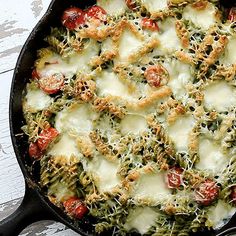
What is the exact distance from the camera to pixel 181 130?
284cm

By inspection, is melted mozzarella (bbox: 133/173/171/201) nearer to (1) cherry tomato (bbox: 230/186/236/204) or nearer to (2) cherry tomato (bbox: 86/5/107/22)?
(1) cherry tomato (bbox: 230/186/236/204)

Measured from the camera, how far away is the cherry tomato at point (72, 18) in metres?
2.95

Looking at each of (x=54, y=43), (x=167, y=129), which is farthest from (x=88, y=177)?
(x=54, y=43)

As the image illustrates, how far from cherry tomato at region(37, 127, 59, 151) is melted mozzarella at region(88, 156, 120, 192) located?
0.17 meters

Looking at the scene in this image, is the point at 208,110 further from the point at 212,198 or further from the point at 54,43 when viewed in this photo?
the point at 54,43

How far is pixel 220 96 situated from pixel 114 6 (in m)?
0.53

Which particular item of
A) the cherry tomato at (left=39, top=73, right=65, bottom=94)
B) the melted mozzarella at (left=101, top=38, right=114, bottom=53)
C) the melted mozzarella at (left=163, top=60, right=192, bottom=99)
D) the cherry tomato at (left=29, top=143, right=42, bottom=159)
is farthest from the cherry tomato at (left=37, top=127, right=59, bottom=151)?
the melted mozzarella at (left=163, top=60, right=192, bottom=99)

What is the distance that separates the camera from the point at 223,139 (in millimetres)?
2799

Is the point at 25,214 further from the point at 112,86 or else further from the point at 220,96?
the point at 220,96

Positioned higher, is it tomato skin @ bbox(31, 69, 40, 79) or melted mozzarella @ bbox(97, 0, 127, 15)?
melted mozzarella @ bbox(97, 0, 127, 15)

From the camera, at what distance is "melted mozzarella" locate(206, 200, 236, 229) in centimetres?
279

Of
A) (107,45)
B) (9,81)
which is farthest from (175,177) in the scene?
(9,81)

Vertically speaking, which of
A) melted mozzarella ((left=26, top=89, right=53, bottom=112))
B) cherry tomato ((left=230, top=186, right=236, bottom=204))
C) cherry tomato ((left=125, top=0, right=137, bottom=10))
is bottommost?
cherry tomato ((left=230, top=186, right=236, bottom=204))

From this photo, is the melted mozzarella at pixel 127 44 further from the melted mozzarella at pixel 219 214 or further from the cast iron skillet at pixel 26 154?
the melted mozzarella at pixel 219 214
